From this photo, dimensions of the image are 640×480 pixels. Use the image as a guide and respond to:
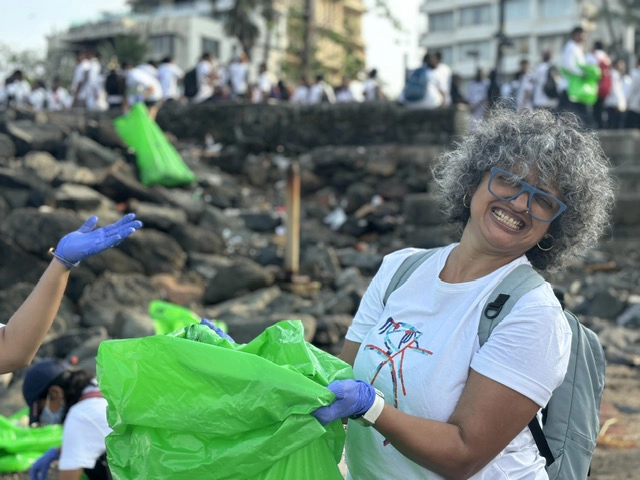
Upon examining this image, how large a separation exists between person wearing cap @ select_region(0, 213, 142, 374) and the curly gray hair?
978mm

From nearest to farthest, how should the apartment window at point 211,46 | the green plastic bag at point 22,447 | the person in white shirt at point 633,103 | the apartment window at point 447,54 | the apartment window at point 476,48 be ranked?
the green plastic bag at point 22,447 → the person in white shirt at point 633,103 → the apartment window at point 211,46 → the apartment window at point 476,48 → the apartment window at point 447,54

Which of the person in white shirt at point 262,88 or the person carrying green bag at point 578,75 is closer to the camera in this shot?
the person carrying green bag at point 578,75

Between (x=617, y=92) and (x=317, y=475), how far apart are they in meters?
13.6

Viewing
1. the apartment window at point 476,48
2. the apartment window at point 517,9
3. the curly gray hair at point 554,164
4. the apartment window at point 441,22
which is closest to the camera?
the curly gray hair at point 554,164

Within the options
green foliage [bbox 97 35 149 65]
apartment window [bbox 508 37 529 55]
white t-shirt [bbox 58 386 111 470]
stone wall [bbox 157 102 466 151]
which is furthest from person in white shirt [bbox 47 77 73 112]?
apartment window [bbox 508 37 529 55]

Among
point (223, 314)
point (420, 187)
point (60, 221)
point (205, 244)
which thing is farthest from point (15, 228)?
point (420, 187)

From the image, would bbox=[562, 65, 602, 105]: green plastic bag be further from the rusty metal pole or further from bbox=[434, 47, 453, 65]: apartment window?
bbox=[434, 47, 453, 65]: apartment window

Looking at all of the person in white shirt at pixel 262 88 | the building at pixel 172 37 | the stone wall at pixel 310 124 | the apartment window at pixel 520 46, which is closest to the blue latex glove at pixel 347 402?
the stone wall at pixel 310 124

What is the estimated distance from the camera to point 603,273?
34.9 feet

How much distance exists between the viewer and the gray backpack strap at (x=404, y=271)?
2.28 metres

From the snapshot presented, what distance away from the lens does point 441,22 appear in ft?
196

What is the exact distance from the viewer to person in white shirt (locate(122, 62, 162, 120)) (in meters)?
14.9

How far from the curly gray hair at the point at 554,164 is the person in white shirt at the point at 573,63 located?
10539mm

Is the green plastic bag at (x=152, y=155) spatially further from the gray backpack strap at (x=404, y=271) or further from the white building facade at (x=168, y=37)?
the white building facade at (x=168, y=37)
